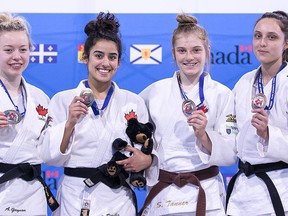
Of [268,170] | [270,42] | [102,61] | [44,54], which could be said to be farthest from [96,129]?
[44,54]

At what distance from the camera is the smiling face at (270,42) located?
287cm

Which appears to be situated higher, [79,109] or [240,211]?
[79,109]

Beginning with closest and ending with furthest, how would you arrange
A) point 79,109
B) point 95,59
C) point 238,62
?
point 79,109 < point 95,59 < point 238,62

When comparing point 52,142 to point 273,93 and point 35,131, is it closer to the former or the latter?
point 35,131

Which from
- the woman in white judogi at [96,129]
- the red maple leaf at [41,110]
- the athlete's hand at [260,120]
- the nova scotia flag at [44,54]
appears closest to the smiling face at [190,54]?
the woman in white judogi at [96,129]

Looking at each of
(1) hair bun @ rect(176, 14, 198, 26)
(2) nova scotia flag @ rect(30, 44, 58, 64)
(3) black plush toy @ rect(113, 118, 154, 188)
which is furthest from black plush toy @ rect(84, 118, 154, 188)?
(2) nova scotia flag @ rect(30, 44, 58, 64)

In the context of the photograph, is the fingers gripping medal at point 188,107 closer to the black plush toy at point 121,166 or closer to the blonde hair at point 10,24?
the black plush toy at point 121,166

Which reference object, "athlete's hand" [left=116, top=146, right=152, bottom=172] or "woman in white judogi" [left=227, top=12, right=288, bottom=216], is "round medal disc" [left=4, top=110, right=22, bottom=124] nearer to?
"athlete's hand" [left=116, top=146, right=152, bottom=172]

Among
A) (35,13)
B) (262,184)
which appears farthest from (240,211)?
(35,13)

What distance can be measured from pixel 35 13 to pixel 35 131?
1495mm

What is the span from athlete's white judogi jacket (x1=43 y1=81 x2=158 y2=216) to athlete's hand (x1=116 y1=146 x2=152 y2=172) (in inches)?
3.3

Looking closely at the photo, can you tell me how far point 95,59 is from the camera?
9.60 feet

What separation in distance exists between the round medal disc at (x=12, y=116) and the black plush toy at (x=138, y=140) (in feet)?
1.66

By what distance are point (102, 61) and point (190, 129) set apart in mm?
586
